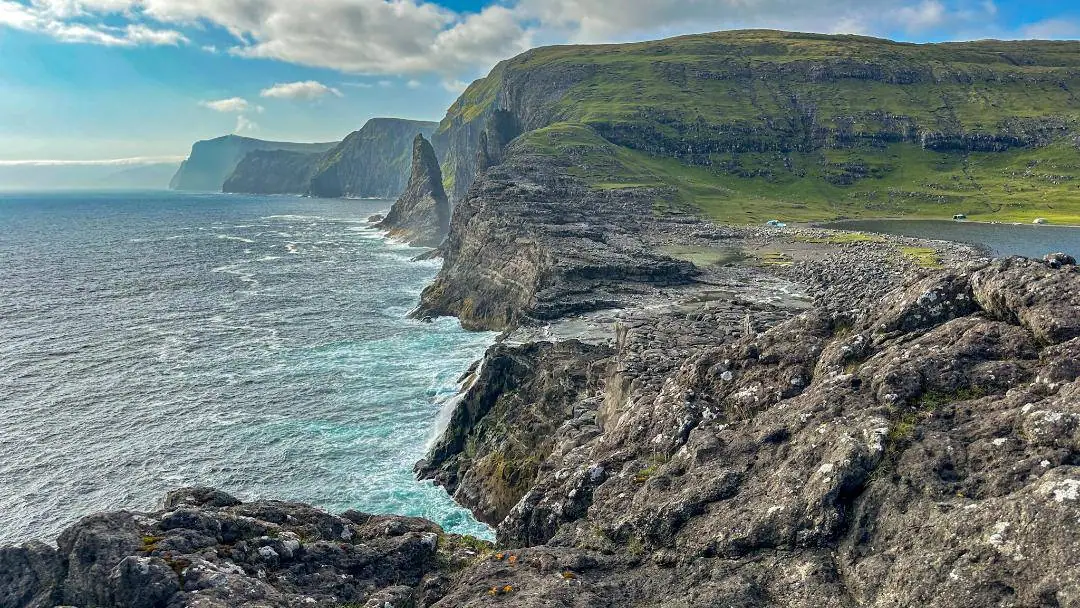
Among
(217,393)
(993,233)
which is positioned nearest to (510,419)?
(217,393)

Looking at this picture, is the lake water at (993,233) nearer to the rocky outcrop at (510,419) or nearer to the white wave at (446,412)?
the rocky outcrop at (510,419)

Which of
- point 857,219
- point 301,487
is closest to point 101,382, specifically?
point 301,487

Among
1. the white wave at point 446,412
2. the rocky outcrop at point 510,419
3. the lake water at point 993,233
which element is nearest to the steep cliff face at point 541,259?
the white wave at point 446,412

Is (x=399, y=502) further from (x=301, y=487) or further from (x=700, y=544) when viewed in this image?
(x=700, y=544)

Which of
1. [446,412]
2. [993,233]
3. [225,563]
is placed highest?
[993,233]

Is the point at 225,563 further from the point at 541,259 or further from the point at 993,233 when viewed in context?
the point at 993,233

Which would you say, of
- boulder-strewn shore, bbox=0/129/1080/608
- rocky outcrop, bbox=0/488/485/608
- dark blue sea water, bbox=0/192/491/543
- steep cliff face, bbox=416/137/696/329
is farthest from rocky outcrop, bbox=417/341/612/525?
rocky outcrop, bbox=0/488/485/608
